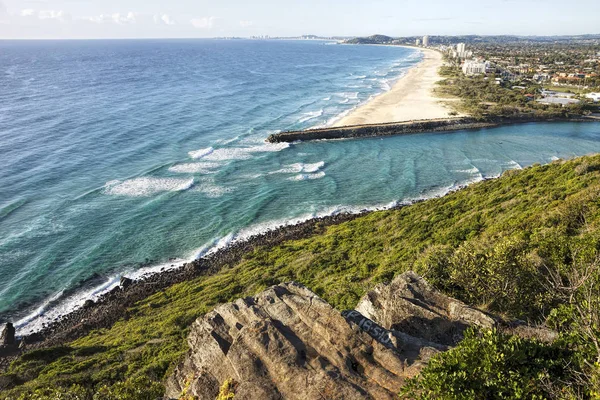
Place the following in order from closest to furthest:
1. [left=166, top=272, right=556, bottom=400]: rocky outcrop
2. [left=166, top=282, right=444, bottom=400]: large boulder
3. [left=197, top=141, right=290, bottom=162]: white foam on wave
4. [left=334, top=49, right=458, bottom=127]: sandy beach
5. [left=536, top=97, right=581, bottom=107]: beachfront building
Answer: [left=166, top=282, right=444, bottom=400]: large boulder, [left=166, top=272, right=556, bottom=400]: rocky outcrop, [left=197, top=141, right=290, bottom=162]: white foam on wave, [left=334, top=49, right=458, bottom=127]: sandy beach, [left=536, top=97, right=581, bottom=107]: beachfront building

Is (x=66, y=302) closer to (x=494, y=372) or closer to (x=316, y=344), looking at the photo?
(x=316, y=344)

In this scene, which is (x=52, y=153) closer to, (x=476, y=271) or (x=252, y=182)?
(x=252, y=182)

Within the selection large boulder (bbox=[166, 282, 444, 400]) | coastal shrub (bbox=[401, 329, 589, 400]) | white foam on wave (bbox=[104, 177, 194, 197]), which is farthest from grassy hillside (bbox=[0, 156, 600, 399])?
white foam on wave (bbox=[104, 177, 194, 197])

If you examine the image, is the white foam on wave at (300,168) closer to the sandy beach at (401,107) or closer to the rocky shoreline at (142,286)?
the rocky shoreline at (142,286)

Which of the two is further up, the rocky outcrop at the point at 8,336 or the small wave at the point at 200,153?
the small wave at the point at 200,153

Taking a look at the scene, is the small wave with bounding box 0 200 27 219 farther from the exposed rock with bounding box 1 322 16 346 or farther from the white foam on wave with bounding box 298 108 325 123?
the white foam on wave with bounding box 298 108 325 123

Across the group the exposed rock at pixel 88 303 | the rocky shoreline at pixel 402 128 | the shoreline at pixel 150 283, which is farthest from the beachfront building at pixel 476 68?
the exposed rock at pixel 88 303

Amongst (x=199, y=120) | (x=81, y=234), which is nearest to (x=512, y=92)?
(x=199, y=120)
